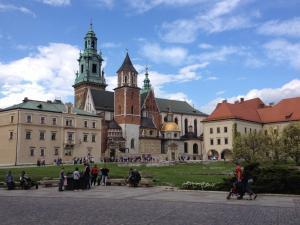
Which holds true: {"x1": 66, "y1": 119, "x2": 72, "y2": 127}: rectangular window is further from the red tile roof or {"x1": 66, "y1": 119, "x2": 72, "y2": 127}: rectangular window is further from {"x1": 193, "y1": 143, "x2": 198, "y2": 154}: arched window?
{"x1": 193, "y1": 143, "x2": 198, "y2": 154}: arched window

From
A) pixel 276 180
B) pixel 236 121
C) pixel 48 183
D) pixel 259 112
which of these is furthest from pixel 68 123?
pixel 276 180

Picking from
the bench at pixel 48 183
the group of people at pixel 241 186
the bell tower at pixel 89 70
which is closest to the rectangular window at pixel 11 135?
the bell tower at pixel 89 70

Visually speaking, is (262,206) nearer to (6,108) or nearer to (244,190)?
(244,190)

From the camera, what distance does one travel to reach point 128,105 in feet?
303

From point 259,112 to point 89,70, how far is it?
43.4m

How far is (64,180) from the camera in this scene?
25078 mm

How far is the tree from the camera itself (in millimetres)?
51819

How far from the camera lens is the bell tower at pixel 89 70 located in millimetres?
105250

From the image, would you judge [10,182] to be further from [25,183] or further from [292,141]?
[292,141]

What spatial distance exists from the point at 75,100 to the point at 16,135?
39275 millimetres

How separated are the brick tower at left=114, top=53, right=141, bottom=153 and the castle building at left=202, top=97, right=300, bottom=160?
1554 cm

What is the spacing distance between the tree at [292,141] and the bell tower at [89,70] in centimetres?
6003

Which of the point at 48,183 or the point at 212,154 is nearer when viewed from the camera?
the point at 48,183

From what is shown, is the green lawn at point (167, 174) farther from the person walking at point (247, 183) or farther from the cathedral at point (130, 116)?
the cathedral at point (130, 116)
